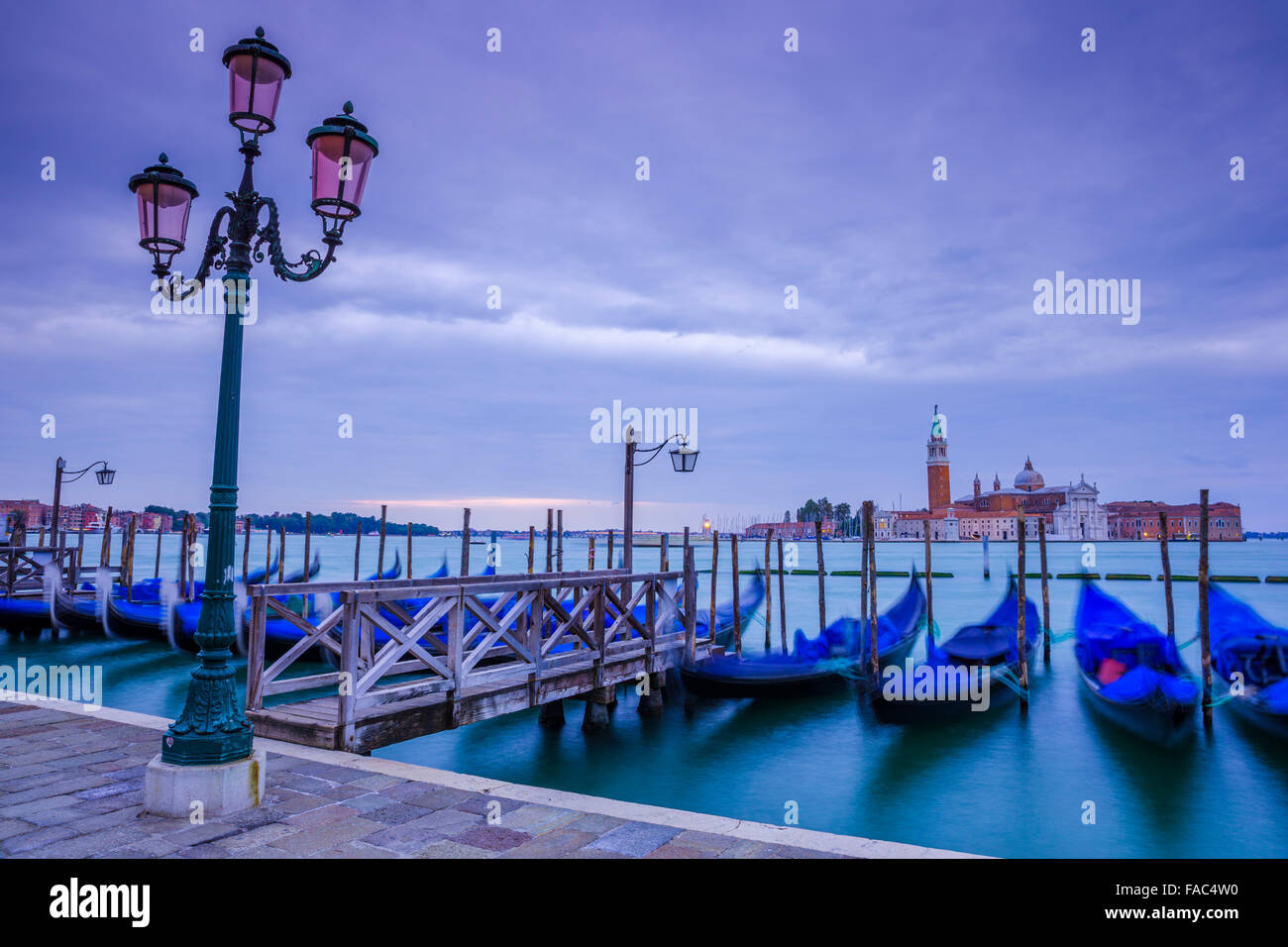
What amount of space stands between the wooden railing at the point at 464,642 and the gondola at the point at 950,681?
250 centimetres

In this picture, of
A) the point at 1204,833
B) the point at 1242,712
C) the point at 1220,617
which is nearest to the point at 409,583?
the point at 1204,833

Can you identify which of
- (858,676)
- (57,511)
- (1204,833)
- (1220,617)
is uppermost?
(57,511)

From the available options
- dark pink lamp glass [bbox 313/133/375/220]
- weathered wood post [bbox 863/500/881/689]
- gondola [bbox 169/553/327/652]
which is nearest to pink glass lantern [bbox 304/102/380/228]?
dark pink lamp glass [bbox 313/133/375/220]

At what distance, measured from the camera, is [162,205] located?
359 centimetres

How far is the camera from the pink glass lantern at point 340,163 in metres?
3.33

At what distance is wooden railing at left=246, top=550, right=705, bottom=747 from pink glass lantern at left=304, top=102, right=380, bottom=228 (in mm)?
2894

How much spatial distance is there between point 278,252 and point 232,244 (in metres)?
0.20

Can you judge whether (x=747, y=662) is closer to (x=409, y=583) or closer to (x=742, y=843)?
(x=409, y=583)

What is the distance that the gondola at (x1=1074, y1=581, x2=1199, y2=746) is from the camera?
921 cm

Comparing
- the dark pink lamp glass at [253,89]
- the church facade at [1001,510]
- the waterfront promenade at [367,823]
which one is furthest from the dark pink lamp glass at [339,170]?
the church facade at [1001,510]

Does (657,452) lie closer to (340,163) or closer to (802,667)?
(802,667)

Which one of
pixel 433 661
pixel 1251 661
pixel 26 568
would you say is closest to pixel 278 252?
pixel 433 661

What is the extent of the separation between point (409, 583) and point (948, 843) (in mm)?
4881
